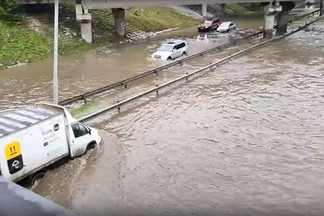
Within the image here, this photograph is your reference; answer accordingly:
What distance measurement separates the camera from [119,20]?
149 feet

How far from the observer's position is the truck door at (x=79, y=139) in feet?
44.8

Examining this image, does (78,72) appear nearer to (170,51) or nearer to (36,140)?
(170,51)

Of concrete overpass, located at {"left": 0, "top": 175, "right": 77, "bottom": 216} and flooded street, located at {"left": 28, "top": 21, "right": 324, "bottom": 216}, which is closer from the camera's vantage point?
concrete overpass, located at {"left": 0, "top": 175, "right": 77, "bottom": 216}

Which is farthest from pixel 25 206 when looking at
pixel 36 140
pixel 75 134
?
pixel 75 134

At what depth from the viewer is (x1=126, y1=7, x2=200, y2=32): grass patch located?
52.4m

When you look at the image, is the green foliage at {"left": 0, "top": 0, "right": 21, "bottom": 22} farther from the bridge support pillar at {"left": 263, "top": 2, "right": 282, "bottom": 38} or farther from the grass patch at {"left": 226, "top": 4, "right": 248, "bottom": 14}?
the grass patch at {"left": 226, "top": 4, "right": 248, "bottom": 14}

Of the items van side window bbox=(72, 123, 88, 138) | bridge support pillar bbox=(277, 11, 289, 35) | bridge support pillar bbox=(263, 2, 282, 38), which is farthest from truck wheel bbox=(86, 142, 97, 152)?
bridge support pillar bbox=(277, 11, 289, 35)

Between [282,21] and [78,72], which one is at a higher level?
[78,72]

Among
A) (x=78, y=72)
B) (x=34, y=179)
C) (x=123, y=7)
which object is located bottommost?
(x=78, y=72)

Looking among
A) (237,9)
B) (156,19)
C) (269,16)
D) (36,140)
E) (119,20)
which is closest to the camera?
(36,140)

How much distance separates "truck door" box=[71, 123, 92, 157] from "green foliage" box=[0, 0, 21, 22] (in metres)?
29.3

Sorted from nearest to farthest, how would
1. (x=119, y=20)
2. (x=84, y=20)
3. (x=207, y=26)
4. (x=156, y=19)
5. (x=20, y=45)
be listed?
(x=20, y=45) → (x=84, y=20) → (x=119, y=20) → (x=207, y=26) → (x=156, y=19)

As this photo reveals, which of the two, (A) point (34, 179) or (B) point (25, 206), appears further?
(A) point (34, 179)

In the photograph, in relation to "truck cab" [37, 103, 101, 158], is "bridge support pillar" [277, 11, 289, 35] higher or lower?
lower
